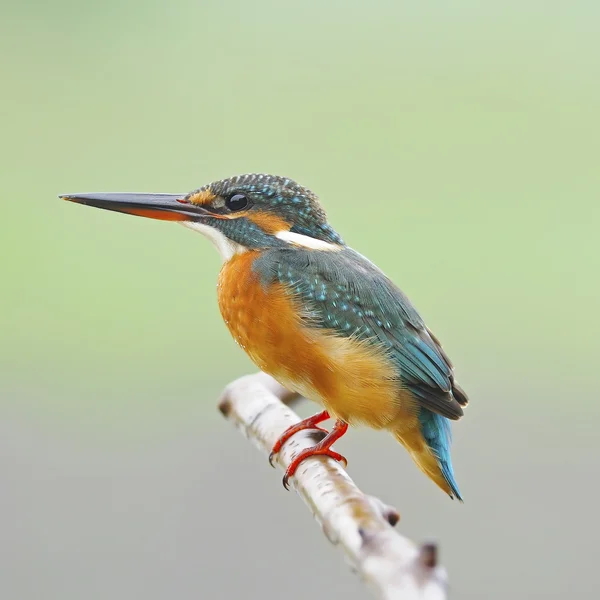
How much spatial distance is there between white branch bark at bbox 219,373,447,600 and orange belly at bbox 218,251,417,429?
66 mm

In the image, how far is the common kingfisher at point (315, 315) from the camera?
1.64 meters

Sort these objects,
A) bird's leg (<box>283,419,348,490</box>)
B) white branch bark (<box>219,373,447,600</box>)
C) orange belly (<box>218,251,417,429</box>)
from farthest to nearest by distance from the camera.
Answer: orange belly (<box>218,251,417,429</box>) < bird's leg (<box>283,419,348,490</box>) < white branch bark (<box>219,373,447,600</box>)

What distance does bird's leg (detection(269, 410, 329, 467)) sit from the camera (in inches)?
63.7

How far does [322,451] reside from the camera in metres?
1.53

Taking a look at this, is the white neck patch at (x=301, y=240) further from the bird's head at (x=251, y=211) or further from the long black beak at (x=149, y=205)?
the long black beak at (x=149, y=205)

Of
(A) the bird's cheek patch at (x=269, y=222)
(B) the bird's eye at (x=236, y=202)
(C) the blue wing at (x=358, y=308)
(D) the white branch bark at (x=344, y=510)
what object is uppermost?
(B) the bird's eye at (x=236, y=202)

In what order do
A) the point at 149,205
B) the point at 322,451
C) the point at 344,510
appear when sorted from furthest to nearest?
1. the point at 149,205
2. the point at 322,451
3. the point at 344,510

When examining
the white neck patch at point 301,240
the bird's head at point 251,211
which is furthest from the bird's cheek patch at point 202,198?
the white neck patch at point 301,240

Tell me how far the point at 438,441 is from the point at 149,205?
622 mm

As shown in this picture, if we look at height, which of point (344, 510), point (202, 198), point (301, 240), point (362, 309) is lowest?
point (344, 510)

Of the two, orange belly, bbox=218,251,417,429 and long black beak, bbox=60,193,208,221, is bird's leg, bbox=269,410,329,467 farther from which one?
long black beak, bbox=60,193,208,221

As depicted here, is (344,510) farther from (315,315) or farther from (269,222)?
(269,222)

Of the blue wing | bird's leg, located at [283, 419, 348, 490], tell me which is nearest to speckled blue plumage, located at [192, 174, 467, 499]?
the blue wing

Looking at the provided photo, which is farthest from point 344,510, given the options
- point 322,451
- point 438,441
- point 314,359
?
point 438,441
